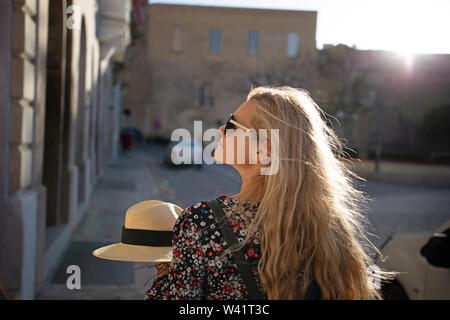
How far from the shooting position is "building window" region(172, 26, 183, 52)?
40.4 m

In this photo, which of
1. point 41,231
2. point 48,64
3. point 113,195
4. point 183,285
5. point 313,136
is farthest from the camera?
point 113,195

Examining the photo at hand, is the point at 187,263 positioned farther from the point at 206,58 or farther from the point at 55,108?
the point at 206,58

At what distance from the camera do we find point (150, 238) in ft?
6.11

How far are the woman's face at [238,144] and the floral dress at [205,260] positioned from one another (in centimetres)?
23

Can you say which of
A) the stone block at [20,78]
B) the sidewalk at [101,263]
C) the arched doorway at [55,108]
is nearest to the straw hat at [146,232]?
the sidewalk at [101,263]

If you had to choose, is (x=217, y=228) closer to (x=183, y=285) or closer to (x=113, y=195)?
(x=183, y=285)

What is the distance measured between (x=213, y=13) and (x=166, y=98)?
26.7 feet

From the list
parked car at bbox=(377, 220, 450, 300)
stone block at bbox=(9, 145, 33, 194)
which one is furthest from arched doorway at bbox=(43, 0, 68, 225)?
parked car at bbox=(377, 220, 450, 300)

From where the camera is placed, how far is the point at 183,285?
1.51m

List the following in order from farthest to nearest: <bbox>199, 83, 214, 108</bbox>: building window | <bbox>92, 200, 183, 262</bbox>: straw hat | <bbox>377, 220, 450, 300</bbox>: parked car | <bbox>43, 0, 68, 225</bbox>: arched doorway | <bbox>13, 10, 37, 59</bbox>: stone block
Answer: <bbox>199, 83, 214, 108</bbox>: building window
<bbox>43, 0, 68, 225</bbox>: arched doorway
<bbox>13, 10, 37, 59</bbox>: stone block
<bbox>377, 220, 450, 300</bbox>: parked car
<bbox>92, 200, 183, 262</bbox>: straw hat

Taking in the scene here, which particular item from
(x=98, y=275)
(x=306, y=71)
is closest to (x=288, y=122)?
(x=98, y=275)

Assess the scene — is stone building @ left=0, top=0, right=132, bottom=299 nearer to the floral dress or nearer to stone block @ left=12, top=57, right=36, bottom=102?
stone block @ left=12, top=57, right=36, bottom=102

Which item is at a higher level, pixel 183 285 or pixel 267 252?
pixel 267 252

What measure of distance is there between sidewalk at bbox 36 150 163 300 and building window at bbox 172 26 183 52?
2906 centimetres
